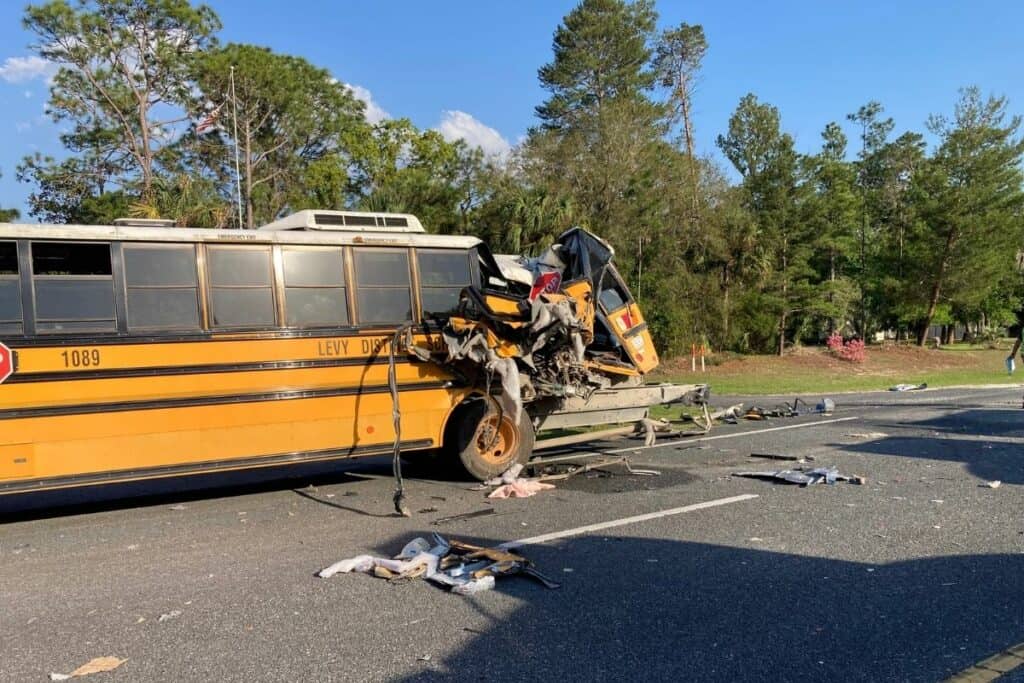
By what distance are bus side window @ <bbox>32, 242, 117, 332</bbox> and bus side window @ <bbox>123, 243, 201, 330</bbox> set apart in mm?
200

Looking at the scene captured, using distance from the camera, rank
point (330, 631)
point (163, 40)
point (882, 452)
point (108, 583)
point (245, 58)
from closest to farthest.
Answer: point (330, 631) < point (108, 583) < point (882, 452) < point (163, 40) < point (245, 58)

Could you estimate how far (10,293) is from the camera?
7.30m

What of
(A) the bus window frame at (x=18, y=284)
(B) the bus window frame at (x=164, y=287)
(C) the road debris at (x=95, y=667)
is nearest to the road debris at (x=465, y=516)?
(B) the bus window frame at (x=164, y=287)

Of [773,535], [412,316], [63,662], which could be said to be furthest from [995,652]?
[412,316]

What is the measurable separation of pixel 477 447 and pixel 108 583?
4440mm

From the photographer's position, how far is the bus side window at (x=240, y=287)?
8086 millimetres

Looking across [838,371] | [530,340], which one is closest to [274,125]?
[838,371]

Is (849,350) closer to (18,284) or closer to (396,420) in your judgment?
(396,420)

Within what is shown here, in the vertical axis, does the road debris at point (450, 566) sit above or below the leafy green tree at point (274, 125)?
below

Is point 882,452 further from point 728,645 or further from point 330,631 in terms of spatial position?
point 330,631

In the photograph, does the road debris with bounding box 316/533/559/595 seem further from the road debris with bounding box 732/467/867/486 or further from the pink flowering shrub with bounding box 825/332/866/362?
the pink flowering shrub with bounding box 825/332/866/362

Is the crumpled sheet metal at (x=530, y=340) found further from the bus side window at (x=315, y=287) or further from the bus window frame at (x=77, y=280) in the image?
the bus window frame at (x=77, y=280)

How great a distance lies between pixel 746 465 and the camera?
1003 centimetres

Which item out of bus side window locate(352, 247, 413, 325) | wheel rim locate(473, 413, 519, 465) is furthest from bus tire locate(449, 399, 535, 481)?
bus side window locate(352, 247, 413, 325)
